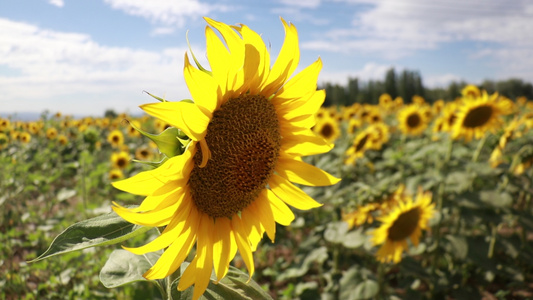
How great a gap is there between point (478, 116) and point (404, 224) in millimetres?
2205

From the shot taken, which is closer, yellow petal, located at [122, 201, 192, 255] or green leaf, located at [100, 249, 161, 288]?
yellow petal, located at [122, 201, 192, 255]

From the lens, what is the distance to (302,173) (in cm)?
133

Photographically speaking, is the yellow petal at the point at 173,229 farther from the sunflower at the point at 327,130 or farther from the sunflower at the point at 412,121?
the sunflower at the point at 412,121

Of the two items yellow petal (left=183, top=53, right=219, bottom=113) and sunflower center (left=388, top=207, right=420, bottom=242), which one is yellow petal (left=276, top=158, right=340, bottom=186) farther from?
sunflower center (left=388, top=207, right=420, bottom=242)

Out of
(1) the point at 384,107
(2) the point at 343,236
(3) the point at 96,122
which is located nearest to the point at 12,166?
(2) the point at 343,236

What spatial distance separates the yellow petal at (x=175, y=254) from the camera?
101 centimetres

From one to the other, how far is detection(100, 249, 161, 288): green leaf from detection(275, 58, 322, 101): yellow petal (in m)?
0.66

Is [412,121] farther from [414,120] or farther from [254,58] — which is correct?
[254,58]

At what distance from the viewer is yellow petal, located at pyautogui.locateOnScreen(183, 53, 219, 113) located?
92 cm

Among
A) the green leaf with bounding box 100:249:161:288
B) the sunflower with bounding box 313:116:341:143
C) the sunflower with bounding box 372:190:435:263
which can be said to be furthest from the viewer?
the sunflower with bounding box 313:116:341:143

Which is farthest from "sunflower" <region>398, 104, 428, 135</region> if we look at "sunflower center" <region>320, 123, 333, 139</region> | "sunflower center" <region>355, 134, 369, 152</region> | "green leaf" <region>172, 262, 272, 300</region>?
"green leaf" <region>172, 262, 272, 300</region>

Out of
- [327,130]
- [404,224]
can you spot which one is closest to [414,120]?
[327,130]

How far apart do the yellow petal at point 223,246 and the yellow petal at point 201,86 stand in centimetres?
39

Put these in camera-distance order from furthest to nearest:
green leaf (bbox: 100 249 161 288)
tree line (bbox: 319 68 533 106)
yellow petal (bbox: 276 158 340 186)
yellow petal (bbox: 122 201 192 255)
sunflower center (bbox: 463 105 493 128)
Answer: tree line (bbox: 319 68 533 106)
sunflower center (bbox: 463 105 493 128)
yellow petal (bbox: 276 158 340 186)
green leaf (bbox: 100 249 161 288)
yellow petal (bbox: 122 201 192 255)
